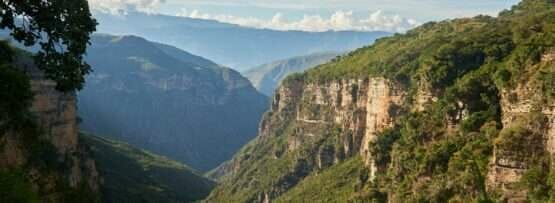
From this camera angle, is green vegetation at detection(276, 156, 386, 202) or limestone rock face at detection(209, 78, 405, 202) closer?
green vegetation at detection(276, 156, 386, 202)

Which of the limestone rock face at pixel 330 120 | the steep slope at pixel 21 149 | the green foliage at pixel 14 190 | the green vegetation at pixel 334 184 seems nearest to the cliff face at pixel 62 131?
the steep slope at pixel 21 149

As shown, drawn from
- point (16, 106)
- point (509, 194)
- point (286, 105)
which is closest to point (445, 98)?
point (509, 194)

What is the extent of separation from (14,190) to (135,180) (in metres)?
136

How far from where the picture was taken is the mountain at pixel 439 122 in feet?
183

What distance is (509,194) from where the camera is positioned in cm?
5559

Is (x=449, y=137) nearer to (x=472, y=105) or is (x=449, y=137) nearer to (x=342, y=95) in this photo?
(x=472, y=105)

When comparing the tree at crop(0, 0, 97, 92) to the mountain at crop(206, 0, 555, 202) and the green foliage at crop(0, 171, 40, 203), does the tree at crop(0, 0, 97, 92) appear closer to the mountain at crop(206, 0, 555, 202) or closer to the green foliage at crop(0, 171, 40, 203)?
the green foliage at crop(0, 171, 40, 203)

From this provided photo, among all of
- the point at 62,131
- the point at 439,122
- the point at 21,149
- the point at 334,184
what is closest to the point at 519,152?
the point at 439,122

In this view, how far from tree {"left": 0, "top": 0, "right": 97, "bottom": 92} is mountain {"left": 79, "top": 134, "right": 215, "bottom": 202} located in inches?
3150

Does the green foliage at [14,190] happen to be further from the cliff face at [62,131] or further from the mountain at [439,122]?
the cliff face at [62,131]

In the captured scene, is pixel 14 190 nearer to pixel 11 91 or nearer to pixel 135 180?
pixel 11 91

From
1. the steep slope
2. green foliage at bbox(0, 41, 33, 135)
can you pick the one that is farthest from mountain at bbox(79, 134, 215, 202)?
green foliage at bbox(0, 41, 33, 135)

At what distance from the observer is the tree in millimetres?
19766

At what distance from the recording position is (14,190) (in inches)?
784
